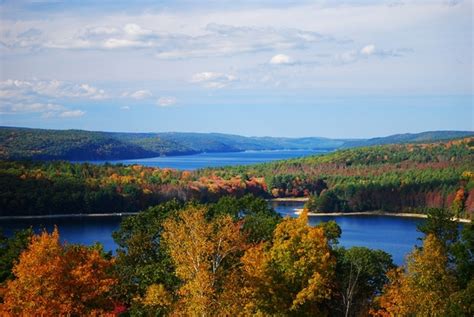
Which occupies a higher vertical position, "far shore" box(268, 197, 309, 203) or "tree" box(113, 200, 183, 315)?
"tree" box(113, 200, 183, 315)

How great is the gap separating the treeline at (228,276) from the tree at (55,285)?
0.09 feet

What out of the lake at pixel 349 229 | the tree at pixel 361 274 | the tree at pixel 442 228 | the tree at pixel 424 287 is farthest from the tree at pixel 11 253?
the lake at pixel 349 229

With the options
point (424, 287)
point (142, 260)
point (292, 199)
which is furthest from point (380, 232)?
point (424, 287)

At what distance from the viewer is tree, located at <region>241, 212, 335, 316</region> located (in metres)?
21.0

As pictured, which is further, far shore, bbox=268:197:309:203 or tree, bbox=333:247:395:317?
far shore, bbox=268:197:309:203

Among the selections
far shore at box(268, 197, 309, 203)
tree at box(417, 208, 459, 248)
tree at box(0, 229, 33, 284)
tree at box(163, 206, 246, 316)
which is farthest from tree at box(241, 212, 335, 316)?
far shore at box(268, 197, 309, 203)

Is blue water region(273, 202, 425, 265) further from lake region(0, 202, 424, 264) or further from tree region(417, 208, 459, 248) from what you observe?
tree region(417, 208, 459, 248)

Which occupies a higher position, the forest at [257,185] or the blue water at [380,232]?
the forest at [257,185]

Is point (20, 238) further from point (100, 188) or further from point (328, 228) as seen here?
point (100, 188)

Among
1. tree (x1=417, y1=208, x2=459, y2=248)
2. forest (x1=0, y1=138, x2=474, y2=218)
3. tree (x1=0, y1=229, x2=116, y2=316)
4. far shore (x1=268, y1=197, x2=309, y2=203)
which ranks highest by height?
tree (x1=417, y1=208, x2=459, y2=248)

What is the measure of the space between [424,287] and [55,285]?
9.85 meters

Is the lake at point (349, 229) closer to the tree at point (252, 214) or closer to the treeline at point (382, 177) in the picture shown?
the treeline at point (382, 177)

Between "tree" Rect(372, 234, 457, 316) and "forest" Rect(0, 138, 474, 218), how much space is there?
54.0 m

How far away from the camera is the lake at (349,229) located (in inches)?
2184
